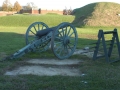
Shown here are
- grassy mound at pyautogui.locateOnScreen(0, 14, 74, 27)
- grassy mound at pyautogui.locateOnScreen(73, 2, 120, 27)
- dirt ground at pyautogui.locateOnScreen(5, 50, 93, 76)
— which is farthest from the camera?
grassy mound at pyautogui.locateOnScreen(0, 14, 74, 27)

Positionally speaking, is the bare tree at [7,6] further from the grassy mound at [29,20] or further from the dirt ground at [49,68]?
the dirt ground at [49,68]

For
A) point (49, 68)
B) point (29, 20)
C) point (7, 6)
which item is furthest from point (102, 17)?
point (7, 6)

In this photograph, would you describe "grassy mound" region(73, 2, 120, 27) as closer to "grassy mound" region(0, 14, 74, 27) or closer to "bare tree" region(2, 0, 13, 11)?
"grassy mound" region(0, 14, 74, 27)

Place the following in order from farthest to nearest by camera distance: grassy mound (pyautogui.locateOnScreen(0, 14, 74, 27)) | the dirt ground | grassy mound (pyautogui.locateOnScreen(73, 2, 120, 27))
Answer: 1. grassy mound (pyautogui.locateOnScreen(0, 14, 74, 27))
2. grassy mound (pyautogui.locateOnScreen(73, 2, 120, 27))
3. the dirt ground

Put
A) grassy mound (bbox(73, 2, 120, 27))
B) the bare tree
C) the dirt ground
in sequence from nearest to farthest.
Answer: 1. the dirt ground
2. grassy mound (bbox(73, 2, 120, 27))
3. the bare tree

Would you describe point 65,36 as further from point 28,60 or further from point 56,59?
point 28,60

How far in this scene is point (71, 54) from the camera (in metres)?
10.8

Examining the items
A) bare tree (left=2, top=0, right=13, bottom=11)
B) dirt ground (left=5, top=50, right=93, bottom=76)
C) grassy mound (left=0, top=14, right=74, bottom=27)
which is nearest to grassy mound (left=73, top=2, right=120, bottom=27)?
grassy mound (left=0, top=14, right=74, bottom=27)

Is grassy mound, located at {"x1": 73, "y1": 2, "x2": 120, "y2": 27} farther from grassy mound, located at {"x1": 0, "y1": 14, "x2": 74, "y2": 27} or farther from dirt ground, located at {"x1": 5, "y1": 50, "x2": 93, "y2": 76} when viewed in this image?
dirt ground, located at {"x1": 5, "y1": 50, "x2": 93, "y2": 76}

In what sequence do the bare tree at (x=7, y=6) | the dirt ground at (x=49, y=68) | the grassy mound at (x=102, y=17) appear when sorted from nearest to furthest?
1. the dirt ground at (x=49, y=68)
2. the grassy mound at (x=102, y=17)
3. the bare tree at (x=7, y=6)

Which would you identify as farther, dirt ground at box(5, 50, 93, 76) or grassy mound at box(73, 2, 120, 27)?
grassy mound at box(73, 2, 120, 27)

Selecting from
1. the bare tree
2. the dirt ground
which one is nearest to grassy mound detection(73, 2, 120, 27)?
the dirt ground

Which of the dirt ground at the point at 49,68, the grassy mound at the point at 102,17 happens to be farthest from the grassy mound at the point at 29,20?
the dirt ground at the point at 49,68

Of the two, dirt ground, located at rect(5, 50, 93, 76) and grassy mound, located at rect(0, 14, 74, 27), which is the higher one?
dirt ground, located at rect(5, 50, 93, 76)
